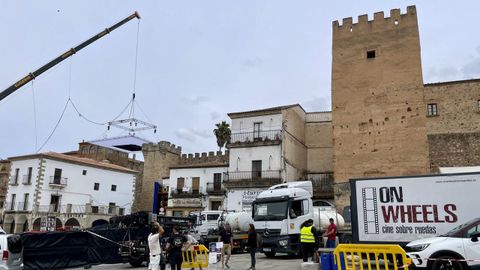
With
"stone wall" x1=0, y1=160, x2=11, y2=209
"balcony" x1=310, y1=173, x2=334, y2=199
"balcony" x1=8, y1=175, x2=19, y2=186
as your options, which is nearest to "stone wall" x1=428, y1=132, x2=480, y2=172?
"balcony" x1=310, y1=173, x2=334, y2=199

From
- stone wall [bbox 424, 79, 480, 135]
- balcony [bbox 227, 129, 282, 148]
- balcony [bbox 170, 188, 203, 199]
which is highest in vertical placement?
stone wall [bbox 424, 79, 480, 135]

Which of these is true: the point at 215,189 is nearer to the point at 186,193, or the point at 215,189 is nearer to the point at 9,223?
the point at 186,193

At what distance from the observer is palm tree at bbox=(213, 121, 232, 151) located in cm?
4950

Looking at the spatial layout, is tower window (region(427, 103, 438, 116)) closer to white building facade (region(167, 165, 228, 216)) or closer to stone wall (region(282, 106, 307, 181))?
stone wall (region(282, 106, 307, 181))

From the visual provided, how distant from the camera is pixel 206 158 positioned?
4603 centimetres

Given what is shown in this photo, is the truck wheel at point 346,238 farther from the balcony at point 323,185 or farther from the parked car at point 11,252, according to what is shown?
the balcony at point 323,185

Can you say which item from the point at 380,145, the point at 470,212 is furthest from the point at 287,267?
the point at 380,145

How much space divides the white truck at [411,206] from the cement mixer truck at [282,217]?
11.1ft

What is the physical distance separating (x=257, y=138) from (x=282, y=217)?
1861cm

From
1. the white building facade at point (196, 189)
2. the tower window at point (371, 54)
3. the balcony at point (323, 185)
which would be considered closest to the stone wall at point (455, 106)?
the tower window at point (371, 54)

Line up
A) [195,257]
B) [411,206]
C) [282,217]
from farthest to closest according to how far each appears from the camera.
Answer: [282,217]
[195,257]
[411,206]

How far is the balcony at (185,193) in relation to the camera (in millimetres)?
38625

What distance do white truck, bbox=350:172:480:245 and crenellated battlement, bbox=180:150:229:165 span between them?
30764 millimetres

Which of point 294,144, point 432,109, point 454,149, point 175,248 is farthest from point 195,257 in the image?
point 432,109
